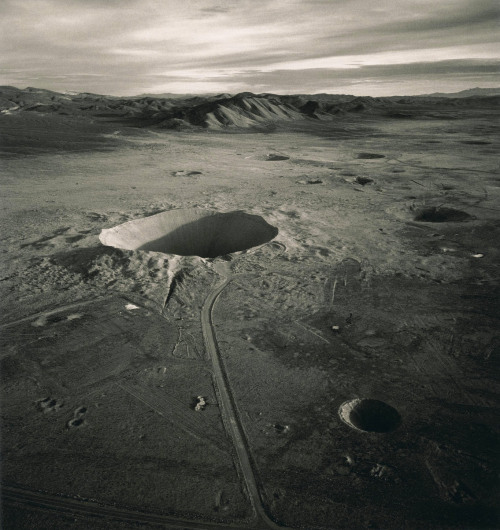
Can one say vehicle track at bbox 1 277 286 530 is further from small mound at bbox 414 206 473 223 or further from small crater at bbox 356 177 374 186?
small crater at bbox 356 177 374 186

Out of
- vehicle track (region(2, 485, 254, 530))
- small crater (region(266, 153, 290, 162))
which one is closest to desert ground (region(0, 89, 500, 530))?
vehicle track (region(2, 485, 254, 530))

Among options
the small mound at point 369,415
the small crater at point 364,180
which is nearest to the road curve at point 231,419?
the small mound at point 369,415

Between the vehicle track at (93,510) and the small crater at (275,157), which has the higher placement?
the small crater at (275,157)

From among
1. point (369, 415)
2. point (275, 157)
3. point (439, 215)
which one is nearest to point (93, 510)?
point (369, 415)

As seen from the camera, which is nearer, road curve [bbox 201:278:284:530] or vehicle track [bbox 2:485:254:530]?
vehicle track [bbox 2:485:254:530]

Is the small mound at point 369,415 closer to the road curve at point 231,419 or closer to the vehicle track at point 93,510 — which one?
the road curve at point 231,419

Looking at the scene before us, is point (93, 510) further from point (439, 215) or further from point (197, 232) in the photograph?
point (439, 215)

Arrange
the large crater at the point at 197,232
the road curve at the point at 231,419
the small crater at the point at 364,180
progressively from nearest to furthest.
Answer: the road curve at the point at 231,419 < the large crater at the point at 197,232 < the small crater at the point at 364,180
